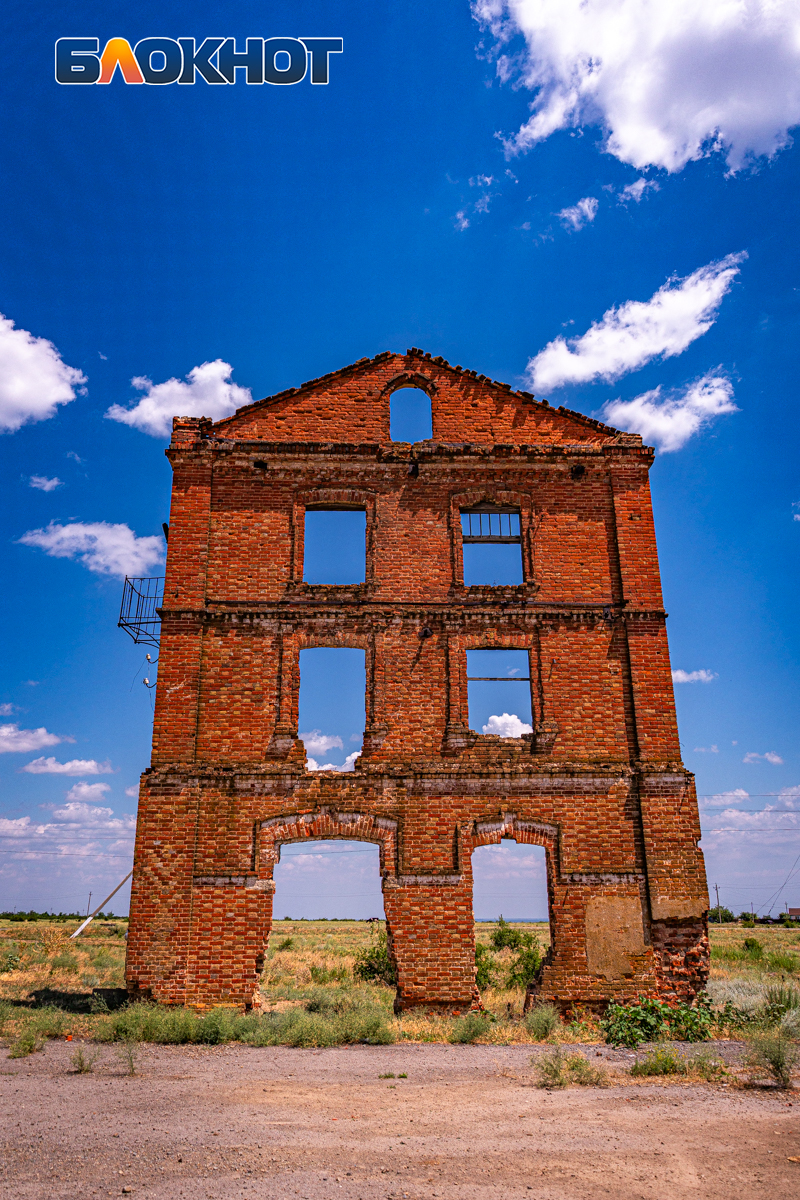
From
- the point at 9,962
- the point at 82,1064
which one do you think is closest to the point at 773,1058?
the point at 82,1064

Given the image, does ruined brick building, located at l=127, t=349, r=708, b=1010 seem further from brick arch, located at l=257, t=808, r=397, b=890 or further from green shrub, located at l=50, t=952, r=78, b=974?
green shrub, located at l=50, t=952, r=78, b=974

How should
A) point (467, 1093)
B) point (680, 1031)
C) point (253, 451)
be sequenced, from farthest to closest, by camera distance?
point (253, 451) < point (680, 1031) < point (467, 1093)

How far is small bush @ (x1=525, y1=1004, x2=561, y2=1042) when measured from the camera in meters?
11.4

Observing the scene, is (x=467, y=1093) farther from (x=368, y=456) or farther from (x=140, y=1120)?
(x=368, y=456)

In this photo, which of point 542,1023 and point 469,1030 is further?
point 542,1023

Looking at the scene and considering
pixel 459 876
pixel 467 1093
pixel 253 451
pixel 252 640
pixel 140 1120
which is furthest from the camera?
pixel 253 451

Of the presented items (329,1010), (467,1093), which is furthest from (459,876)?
(467,1093)

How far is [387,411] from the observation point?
15.4 m

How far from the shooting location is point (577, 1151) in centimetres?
636

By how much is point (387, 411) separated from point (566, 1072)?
11.4 meters

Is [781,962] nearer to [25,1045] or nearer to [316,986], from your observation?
[316,986]

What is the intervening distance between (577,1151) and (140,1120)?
3946 millimetres

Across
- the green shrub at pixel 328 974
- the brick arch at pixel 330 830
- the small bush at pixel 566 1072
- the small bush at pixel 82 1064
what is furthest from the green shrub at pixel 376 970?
the small bush at pixel 566 1072

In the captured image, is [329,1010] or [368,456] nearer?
[329,1010]
